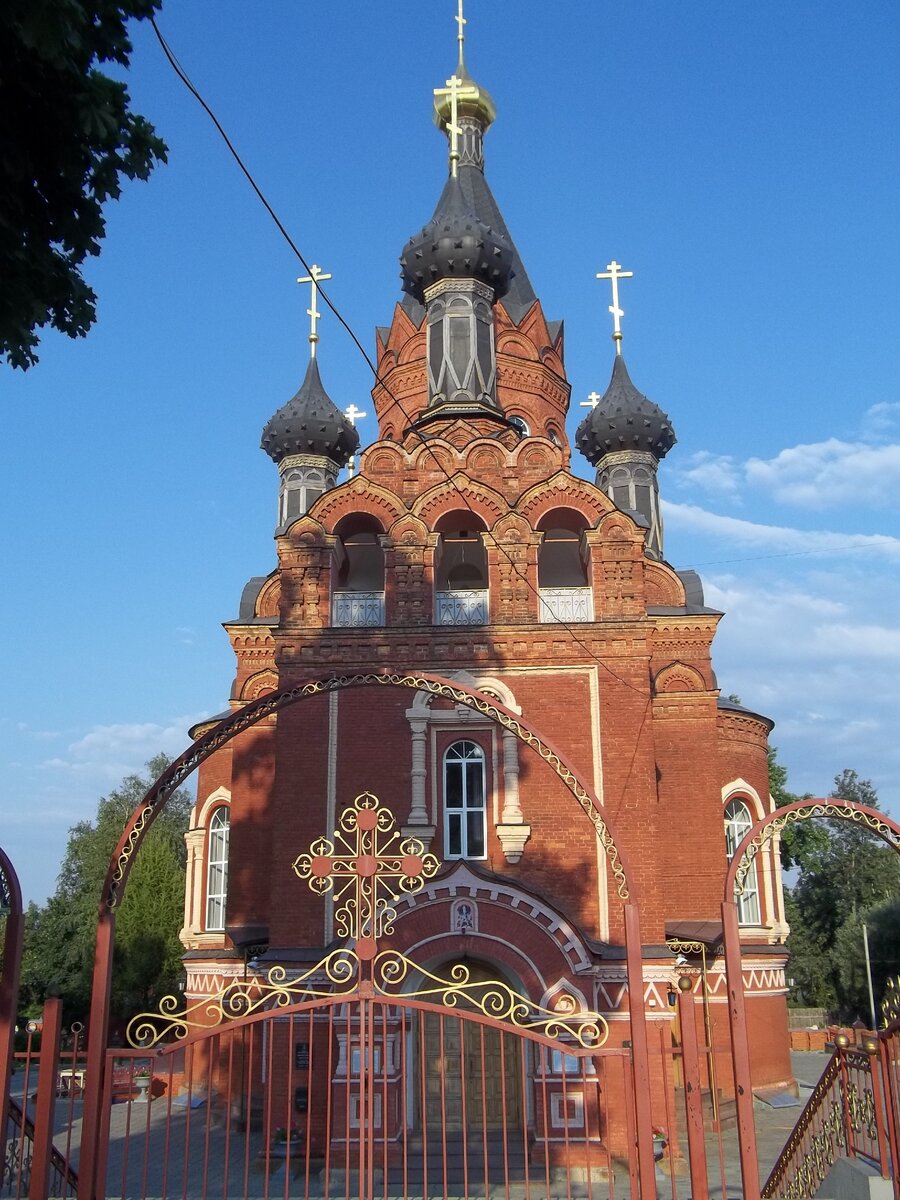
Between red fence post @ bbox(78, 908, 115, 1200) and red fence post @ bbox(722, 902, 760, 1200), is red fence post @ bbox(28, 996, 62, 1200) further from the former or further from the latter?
red fence post @ bbox(722, 902, 760, 1200)

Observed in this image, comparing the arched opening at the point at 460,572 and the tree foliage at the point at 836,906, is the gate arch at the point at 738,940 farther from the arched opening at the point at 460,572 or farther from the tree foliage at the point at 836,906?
the tree foliage at the point at 836,906

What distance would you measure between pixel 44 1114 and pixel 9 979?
2.71 feet

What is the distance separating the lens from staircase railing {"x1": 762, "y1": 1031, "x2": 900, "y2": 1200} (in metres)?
6.73

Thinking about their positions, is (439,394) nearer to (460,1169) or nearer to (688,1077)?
(460,1169)

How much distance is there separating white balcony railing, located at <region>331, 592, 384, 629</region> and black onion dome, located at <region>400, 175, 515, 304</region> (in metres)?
6.84

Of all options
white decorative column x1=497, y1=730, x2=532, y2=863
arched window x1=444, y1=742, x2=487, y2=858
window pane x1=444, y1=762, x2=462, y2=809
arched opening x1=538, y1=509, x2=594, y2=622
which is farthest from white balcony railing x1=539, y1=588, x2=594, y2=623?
window pane x1=444, y1=762, x2=462, y2=809

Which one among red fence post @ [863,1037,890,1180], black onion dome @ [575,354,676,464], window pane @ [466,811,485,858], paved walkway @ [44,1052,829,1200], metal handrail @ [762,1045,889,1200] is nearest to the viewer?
red fence post @ [863,1037,890,1180]

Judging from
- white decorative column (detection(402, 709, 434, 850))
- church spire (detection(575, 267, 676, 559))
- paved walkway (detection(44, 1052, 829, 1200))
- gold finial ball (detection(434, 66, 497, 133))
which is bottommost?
paved walkway (detection(44, 1052, 829, 1200))

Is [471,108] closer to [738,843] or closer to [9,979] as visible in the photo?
[738,843]

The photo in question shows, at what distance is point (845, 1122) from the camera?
7.36m

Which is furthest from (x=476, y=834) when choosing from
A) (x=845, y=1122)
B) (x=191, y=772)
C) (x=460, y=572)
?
(x=845, y=1122)

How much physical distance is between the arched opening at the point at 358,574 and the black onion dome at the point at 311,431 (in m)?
6.18

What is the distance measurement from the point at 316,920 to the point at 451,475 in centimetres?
645

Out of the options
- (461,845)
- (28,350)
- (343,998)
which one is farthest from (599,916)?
(28,350)
